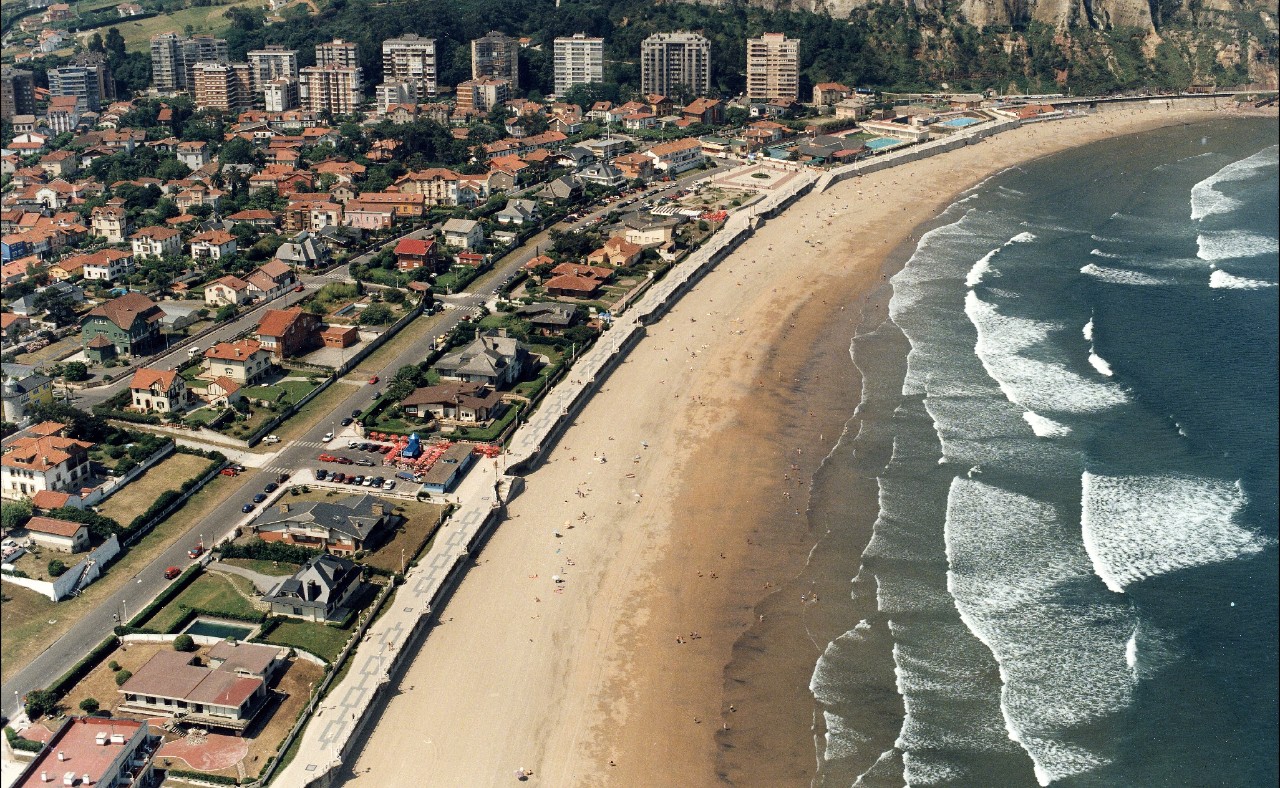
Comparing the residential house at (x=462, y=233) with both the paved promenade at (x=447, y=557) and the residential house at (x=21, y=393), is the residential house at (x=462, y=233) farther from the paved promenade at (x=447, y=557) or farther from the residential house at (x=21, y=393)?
the residential house at (x=21, y=393)

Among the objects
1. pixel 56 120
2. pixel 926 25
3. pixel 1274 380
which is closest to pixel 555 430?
pixel 1274 380

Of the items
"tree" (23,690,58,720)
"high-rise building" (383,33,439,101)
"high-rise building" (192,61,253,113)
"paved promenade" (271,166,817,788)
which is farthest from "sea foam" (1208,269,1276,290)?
"high-rise building" (192,61,253,113)

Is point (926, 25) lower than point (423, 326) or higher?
higher

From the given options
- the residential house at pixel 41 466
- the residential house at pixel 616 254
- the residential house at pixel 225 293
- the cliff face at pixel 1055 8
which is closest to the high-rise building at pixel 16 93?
the residential house at pixel 225 293

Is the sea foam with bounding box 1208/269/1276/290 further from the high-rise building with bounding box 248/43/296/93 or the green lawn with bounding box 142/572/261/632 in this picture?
the high-rise building with bounding box 248/43/296/93

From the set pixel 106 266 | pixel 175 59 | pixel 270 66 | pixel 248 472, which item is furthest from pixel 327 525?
pixel 175 59

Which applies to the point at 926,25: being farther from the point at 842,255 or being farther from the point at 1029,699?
the point at 1029,699

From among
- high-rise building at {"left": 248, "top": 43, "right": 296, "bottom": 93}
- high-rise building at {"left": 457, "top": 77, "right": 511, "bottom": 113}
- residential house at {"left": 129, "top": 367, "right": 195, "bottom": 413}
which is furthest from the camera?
high-rise building at {"left": 248, "top": 43, "right": 296, "bottom": 93}
